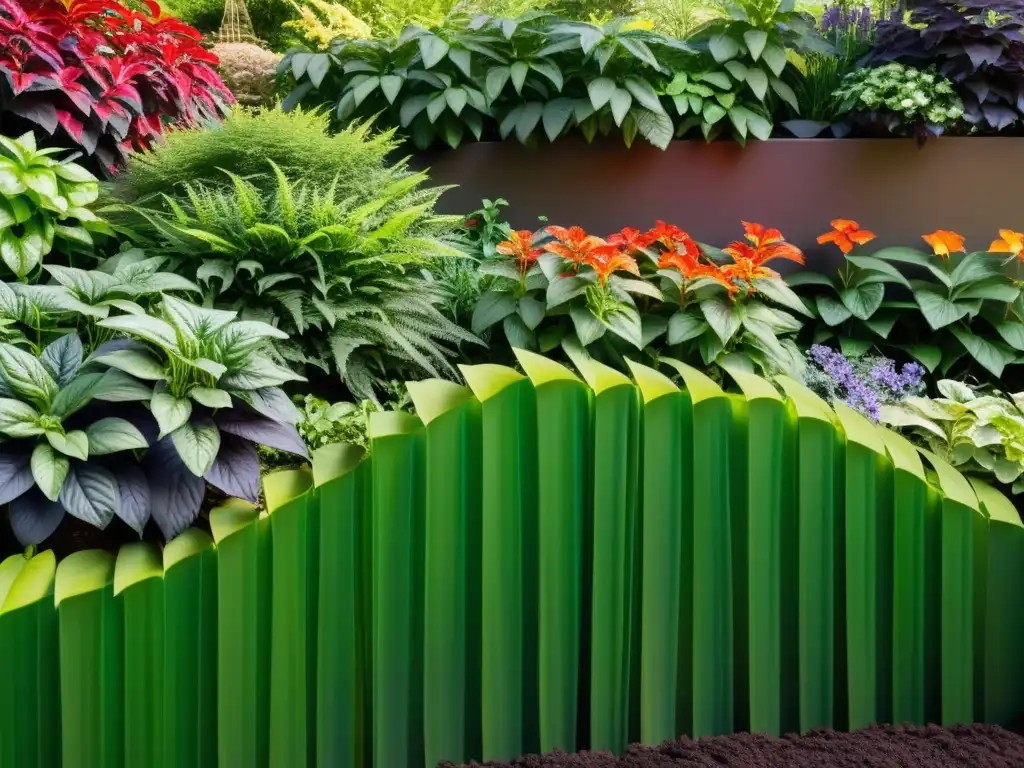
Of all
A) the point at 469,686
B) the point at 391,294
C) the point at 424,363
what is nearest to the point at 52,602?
the point at 469,686

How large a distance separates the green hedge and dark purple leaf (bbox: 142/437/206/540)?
6 centimetres

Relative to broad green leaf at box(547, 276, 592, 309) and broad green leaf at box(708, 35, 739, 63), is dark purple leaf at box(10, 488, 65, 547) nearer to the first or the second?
broad green leaf at box(547, 276, 592, 309)

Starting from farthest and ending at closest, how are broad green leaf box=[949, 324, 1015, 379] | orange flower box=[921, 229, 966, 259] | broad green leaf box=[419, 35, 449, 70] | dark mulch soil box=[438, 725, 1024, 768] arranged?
broad green leaf box=[419, 35, 449, 70]
orange flower box=[921, 229, 966, 259]
broad green leaf box=[949, 324, 1015, 379]
dark mulch soil box=[438, 725, 1024, 768]

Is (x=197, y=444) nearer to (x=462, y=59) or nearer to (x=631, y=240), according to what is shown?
(x=631, y=240)

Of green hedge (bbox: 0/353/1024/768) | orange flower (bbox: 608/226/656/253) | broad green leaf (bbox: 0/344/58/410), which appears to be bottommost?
green hedge (bbox: 0/353/1024/768)

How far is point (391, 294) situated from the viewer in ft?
8.12

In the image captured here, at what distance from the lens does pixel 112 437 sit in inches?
61.7

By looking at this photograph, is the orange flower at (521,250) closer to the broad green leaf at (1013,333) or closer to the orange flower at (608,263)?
the orange flower at (608,263)

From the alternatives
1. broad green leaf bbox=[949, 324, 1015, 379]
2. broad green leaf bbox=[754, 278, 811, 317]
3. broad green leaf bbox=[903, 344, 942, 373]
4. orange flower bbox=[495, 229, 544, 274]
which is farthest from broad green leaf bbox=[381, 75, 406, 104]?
broad green leaf bbox=[949, 324, 1015, 379]

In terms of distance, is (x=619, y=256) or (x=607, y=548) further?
(x=619, y=256)

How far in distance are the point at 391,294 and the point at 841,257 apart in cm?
194

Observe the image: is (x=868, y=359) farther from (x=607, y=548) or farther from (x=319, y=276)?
(x=319, y=276)

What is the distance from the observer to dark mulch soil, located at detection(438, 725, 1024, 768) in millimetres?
1468

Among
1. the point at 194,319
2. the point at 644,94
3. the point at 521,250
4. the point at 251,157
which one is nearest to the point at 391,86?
the point at 251,157
